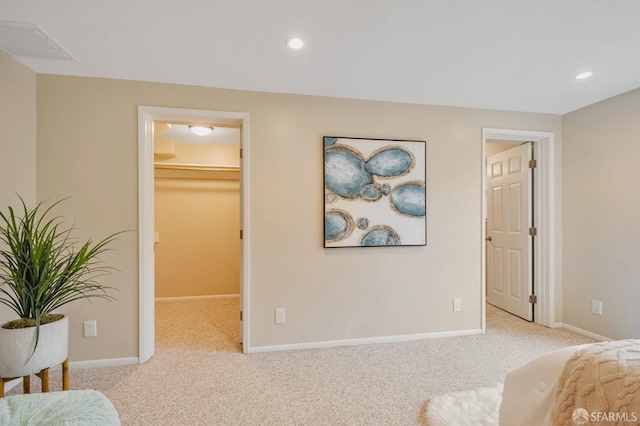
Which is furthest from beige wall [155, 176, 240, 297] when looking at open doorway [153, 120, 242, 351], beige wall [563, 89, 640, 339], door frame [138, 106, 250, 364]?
beige wall [563, 89, 640, 339]

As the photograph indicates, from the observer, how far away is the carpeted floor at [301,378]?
1.84 meters

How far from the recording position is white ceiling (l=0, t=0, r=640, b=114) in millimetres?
1633

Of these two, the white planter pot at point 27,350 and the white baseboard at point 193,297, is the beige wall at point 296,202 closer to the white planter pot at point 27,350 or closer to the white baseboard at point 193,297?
the white planter pot at point 27,350

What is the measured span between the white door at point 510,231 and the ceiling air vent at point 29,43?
428 cm

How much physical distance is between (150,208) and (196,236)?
2012mm

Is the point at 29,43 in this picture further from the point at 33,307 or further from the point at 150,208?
the point at 33,307

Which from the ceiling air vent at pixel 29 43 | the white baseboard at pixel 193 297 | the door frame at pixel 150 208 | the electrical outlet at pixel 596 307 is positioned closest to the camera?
the ceiling air vent at pixel 29 43

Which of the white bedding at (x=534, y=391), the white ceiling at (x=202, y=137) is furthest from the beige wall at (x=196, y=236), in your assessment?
the white bedding at (x=534, y=391)

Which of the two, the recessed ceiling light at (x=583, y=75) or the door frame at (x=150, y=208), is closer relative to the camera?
the recessed ceiling light at (x=583, y=75)

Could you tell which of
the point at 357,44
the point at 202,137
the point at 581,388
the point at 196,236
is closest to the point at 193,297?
the point at 196,236

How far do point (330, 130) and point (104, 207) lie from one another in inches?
77.6

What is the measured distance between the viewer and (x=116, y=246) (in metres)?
2.47

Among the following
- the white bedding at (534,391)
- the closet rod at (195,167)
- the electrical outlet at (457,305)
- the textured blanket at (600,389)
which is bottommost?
the electrical outlet at (457,305)

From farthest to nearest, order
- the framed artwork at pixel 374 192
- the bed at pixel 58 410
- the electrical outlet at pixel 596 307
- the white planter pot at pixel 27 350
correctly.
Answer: the electrical outlet at pixel 596 307 < the framed artwork at pixel 374 192 < the white planter pot at pixel 27 350 < the bed at pixel 58 410
